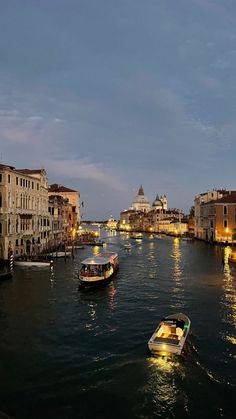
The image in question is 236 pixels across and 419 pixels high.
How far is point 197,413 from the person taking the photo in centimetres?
1295

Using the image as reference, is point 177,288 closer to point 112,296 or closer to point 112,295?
point 112,295

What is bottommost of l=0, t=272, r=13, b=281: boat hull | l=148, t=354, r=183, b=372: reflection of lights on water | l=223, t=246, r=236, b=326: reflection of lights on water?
l=148, t=354, r=183, b=372: reflection of lights on water

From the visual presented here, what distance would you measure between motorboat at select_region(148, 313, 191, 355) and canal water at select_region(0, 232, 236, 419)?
17.6 inches

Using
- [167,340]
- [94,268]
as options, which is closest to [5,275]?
[94,268]

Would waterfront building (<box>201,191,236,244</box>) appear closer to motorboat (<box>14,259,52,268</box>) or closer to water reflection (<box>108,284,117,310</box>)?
motorboat (<box>14,259,52,268</box>)

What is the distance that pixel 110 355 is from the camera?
17828 millimetres

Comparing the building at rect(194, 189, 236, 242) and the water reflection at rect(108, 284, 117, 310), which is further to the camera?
the building at rect(194, 189, 236, 242)

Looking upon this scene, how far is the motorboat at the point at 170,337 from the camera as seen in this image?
672 inches

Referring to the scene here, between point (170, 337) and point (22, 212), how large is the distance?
3393 cm

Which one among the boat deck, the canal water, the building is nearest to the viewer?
the canal water

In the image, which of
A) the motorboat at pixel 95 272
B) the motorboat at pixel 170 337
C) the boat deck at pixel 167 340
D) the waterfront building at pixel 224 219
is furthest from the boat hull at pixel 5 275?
the waterfront building at pixel 224 219

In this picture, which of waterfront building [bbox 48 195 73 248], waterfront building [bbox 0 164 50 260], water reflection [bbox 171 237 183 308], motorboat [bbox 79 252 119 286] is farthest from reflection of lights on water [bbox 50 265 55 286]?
waterfront building [bbox 48 195 73 248]

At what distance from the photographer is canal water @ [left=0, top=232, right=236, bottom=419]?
13.4 m

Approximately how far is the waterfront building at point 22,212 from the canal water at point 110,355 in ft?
35.8
